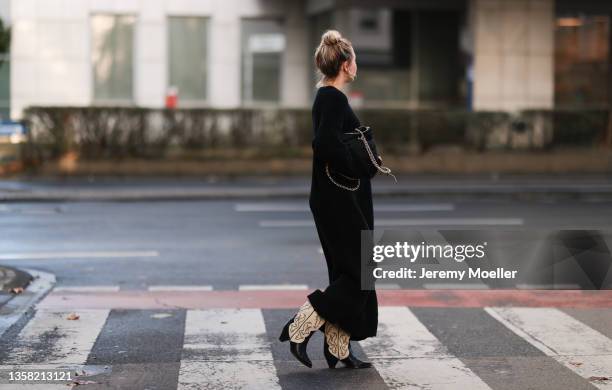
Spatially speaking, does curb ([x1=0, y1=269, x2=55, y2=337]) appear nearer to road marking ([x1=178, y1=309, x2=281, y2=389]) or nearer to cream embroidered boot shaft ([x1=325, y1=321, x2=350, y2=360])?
road marking ([x1=178, y1=309, x2=281, y2=389])

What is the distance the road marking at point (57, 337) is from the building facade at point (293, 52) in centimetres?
2092

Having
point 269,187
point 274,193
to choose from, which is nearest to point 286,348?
point 274,193

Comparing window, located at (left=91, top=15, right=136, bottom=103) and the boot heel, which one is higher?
window, located at (left=91, top=15, right=136, bottom=103)

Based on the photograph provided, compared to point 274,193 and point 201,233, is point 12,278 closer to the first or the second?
point 201,233

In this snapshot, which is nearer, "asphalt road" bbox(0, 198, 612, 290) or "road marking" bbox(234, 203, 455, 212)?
"asphalt road" bbox(0, 198, 612, 290)

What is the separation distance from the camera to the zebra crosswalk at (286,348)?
700 cm

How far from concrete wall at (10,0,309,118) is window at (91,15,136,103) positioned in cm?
23

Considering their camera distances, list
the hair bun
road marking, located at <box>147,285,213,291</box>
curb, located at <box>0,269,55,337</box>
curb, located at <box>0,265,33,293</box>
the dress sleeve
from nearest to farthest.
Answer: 1. the dress sleeve
2. the hair bun
3. curb, located at <box>0,269,55,337</box>
4. curb, located at <box>0,265,33,293</box>
5. road marking, located at <box>147,285,213,291</box>

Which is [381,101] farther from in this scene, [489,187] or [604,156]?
[489,187]

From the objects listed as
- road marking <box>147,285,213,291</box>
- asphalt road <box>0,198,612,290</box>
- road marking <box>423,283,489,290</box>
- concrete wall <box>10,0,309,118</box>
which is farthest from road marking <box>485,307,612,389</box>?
concrete wall <box>10,0,309,118</box>

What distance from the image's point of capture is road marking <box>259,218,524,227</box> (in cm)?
1616

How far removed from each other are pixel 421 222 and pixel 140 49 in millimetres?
18189

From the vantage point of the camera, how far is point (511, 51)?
29062 mm

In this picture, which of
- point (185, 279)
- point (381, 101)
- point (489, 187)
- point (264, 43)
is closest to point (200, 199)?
point (489, 187)
